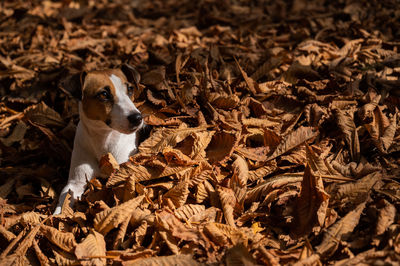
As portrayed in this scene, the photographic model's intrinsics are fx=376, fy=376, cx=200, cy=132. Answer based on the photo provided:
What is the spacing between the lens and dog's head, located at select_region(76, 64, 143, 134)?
9.30 feet

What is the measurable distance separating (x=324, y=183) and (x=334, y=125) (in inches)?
29.5

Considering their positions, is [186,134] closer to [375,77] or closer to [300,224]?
[300,224]

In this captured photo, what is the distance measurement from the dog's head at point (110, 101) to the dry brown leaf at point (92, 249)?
0.88 m

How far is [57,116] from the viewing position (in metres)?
3.63

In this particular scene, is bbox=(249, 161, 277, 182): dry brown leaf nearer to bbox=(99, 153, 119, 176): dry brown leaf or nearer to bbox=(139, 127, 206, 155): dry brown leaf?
bbox=(139, 127, 206, 155): dry brown leaf

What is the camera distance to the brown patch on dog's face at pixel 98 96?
296 centimetres

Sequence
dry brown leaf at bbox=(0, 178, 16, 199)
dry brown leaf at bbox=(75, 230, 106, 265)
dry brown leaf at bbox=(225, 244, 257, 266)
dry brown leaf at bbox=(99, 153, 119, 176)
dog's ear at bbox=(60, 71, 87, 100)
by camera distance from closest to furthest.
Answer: dry brown leaf at bbox=(225, 244, 257, 266)
dry brown leaf at bbox=(75, 230, 106, 265)
dry brown leaf at bbox=(99, 153, 119, 176)
dog's ear at bbox=(60, 71, 87, 100)
dry brown leaf at bbox=(0, 178, 16, 199)

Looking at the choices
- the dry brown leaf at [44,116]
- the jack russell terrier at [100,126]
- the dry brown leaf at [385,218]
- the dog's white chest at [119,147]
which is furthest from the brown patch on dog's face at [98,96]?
the dry brown leaf at [385,218]

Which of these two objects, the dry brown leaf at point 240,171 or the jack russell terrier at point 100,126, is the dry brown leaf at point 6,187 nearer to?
the jack russell terrier at point 100,126

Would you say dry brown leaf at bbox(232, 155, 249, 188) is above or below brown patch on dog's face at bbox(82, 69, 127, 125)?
below

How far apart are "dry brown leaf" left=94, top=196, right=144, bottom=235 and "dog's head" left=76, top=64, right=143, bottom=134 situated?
27.0 inches

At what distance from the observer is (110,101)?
9.76 feet

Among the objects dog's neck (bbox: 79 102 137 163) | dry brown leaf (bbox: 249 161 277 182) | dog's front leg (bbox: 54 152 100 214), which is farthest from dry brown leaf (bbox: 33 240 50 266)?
dry brown leaf (bbox: 249 161 277 182)

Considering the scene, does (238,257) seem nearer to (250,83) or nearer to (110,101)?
(110,101)
